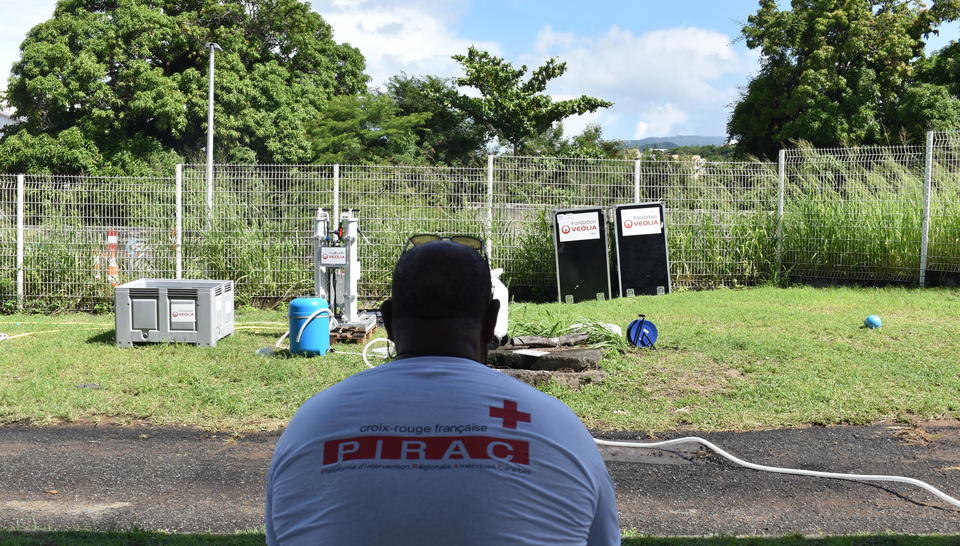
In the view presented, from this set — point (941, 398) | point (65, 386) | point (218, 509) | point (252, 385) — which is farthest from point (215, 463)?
point (941, 398)

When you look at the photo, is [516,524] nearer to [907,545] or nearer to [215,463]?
[907,545]

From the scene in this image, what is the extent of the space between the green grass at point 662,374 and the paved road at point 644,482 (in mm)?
413

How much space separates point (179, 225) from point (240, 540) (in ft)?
31.8

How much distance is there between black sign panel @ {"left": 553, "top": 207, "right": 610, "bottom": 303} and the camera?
43.9ft

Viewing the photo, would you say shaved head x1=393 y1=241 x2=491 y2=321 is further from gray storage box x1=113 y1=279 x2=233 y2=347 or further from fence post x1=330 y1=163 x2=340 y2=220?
fence post x1=330 y1=163 x2=340 y2=220

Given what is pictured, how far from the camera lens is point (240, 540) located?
13.2ft

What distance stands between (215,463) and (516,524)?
4140 mm

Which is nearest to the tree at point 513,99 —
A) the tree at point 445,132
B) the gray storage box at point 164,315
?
the tree at point 445,132

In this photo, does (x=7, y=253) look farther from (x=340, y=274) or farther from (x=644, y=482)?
(x=644, y=482)

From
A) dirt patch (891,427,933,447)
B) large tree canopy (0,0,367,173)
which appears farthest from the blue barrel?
large tree canopy (0,0,367,173)

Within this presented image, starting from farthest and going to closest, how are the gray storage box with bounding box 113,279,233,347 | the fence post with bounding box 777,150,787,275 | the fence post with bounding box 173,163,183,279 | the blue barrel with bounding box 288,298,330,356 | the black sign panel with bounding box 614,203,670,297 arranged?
1. the fence post with bounding box 777,150,787,275
2. the black sign panel with bounding box 614,203,670,297
3. the fence post with bounding box 173,163,183,279
4. the gray storage box with bounding box 113,279,233,347
5. the blue barrel with bounding box 288,298,330,356

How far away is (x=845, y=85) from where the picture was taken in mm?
34781

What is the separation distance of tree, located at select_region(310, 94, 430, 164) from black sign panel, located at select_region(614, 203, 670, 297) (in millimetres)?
26932

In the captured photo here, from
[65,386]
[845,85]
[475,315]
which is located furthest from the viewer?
[845,85]
